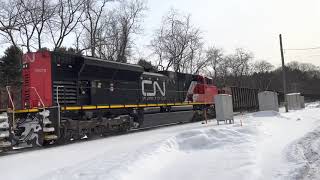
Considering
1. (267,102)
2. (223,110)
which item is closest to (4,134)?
(223,110)

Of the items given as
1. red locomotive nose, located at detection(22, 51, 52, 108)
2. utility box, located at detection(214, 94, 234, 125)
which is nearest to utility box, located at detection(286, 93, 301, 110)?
utility box, located at detection(214, 94, 234, 125)

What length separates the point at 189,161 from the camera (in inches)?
374

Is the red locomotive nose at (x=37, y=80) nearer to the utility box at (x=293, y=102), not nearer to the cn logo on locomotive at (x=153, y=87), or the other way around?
the cn logo on locomotive at (x=153, y=87)

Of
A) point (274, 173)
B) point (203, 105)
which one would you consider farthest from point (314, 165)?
point (203, 105)

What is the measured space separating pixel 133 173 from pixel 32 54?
8507 mm

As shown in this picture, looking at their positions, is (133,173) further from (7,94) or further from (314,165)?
(7,94)

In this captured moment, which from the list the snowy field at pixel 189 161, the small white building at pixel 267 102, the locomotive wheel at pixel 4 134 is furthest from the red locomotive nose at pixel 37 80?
the small white building at pixel 267 102

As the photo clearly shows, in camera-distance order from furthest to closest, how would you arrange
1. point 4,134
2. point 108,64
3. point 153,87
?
point 153,87 → point 108,64 → point 4,134

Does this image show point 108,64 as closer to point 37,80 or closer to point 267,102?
point 37,80

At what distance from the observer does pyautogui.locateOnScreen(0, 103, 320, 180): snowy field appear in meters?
7.75

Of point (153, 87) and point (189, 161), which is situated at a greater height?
point (153, 87)

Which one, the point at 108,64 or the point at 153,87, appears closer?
the point at 108,64

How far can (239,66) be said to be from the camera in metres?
90.4

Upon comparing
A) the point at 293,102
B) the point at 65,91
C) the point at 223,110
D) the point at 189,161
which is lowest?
the point at 189,161
